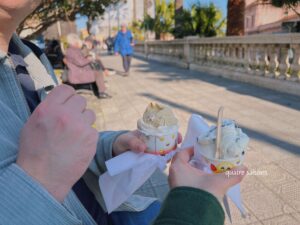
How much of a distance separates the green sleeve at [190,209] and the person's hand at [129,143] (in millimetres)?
483

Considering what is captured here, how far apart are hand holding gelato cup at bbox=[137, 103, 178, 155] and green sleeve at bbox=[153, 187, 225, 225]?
0.48 m

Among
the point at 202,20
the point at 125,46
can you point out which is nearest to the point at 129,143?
the point at 125,46

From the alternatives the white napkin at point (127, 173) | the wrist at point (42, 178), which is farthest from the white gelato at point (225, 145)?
the wrist at point (42, 178)

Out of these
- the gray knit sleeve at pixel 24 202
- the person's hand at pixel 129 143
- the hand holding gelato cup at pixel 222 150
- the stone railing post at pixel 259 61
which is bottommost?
the stone railing post at pixel 259 61

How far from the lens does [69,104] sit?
81cm

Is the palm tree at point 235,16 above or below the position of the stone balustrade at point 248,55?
above

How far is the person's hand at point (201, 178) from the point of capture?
2.92ft

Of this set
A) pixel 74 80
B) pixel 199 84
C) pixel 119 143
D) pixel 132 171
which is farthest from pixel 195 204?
pixel 199 84

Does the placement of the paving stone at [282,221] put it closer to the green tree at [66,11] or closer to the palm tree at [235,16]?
the green tree at [66,11]

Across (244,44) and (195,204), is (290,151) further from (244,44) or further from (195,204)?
(244,44)

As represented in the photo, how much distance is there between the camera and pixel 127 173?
129cm

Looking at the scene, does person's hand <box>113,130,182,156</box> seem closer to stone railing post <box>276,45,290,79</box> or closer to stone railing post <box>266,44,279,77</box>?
stone railing post <box>276,45,290,79</box>

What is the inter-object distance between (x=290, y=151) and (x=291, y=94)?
331 centimetres

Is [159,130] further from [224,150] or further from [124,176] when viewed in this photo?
[224,150]
